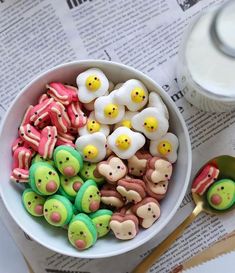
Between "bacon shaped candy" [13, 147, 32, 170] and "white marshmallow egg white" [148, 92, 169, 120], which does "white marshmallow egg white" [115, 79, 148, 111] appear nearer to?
"white marshmallow egg white" [148, 92, 169, 120]

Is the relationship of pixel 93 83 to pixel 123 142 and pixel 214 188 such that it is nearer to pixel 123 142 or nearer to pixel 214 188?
pixel 123 142

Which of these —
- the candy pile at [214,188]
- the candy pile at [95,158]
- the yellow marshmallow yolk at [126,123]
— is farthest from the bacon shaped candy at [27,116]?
the candy pile at [214,188]

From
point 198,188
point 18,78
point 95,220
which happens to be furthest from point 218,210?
point 18,78

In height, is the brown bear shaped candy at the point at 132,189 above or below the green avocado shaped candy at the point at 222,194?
above

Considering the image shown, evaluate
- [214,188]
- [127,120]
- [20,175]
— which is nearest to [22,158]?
[20,175]

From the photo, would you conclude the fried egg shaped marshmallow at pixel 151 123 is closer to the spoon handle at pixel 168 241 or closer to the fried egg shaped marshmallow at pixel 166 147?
the fried egg shaped marshmallow at pixel 166 147

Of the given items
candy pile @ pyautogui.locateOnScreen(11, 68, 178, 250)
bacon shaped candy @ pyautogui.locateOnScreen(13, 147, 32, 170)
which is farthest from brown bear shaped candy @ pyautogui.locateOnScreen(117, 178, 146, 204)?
bacon shaped candy @ pyautogui.locateOnScreen(13, 147, 32, 170)
